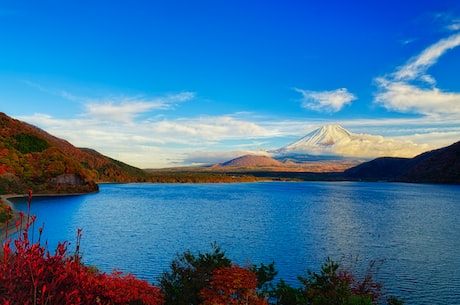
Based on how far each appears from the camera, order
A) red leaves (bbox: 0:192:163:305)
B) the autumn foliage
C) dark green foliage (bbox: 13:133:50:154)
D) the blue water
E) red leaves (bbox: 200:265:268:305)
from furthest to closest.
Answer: dark green foliage (bbox: 13:133:50:154)
the blue water
red leaves (bbox: 200:265:268:305)
the autumn foliage
red leaves (bbox: 0:192:163:305)

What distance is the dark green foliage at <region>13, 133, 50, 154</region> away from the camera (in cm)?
16662

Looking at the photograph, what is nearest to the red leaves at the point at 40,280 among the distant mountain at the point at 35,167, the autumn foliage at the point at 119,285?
the autumn foliage at the point at 119,285

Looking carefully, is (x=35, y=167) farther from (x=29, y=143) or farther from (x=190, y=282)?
(x=190, y=282)

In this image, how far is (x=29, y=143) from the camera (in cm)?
17275

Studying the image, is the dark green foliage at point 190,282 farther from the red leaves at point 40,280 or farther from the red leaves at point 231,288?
the red leaves at point 40,280

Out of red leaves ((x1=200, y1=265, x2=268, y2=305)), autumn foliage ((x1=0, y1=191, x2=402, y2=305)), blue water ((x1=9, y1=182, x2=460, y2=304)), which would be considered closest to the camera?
autumn foliage ((x1=0, y1=191, x2=402, y2=305))

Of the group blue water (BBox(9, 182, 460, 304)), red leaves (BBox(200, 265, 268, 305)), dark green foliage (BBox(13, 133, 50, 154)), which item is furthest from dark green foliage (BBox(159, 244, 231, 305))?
dark green foliage (BBox(13, 133, 50, 154))

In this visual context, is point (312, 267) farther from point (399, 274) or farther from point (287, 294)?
point (287, 294)

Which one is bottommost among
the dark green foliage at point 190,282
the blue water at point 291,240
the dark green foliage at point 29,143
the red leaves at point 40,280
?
the blue water at point 291,240

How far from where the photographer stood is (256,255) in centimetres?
4709

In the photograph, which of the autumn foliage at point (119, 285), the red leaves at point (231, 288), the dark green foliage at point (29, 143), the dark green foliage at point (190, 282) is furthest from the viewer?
the dark green foliage at point (29, 143)

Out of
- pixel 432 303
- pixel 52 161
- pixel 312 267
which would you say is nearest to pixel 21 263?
pixel 432 303

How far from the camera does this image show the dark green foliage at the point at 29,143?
167m

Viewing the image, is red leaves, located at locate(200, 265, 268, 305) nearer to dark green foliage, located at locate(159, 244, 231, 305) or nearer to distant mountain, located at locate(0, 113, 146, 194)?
dark green foliage, located at locate(159, 244, 231, 305)
